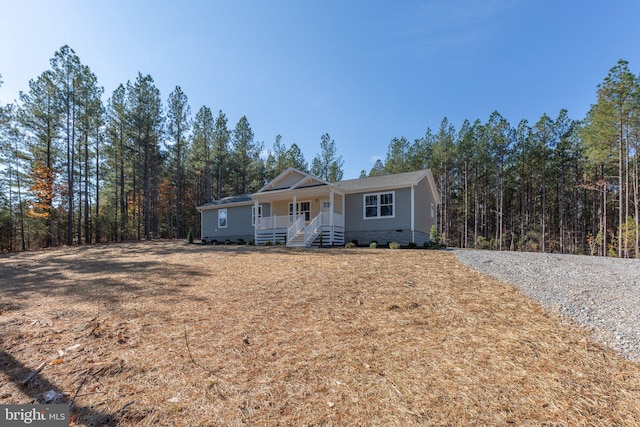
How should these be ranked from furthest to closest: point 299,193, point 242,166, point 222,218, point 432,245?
point 242,166 < point 222,218 < point 299,193 < point 432,245

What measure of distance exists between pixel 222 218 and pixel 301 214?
7747mm

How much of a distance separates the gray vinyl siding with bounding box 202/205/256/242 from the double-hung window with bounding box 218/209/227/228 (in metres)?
0.23

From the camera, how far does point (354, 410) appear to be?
241 centimetres

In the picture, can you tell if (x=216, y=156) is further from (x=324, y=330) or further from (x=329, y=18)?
(x=324, y=330)

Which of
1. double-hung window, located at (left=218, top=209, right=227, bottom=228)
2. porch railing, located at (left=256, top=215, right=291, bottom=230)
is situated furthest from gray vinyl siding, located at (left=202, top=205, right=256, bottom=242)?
porch railing, located at (left=256, top=215, right=291, bottom=230)

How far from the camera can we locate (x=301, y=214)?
1797cm

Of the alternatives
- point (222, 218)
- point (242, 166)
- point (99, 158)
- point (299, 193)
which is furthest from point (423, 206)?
point (99, 158)

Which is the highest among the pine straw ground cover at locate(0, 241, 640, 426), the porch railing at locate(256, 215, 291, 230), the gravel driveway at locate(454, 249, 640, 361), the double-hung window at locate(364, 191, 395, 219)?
the double-hung window at locate(364, 191, 395, 219)

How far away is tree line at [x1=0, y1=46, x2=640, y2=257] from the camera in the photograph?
2017 centimetres

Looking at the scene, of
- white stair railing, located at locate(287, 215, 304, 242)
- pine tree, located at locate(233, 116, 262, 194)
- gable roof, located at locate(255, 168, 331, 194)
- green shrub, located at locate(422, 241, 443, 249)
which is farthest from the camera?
pine tree, located at locate(233, 116, 262, 194)

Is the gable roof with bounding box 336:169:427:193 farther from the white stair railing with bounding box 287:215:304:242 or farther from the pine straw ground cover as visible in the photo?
the pine straw ground cover

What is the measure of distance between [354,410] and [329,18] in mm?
12526

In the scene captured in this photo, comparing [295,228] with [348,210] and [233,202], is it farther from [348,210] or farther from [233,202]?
[233,202]

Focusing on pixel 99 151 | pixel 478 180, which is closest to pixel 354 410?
pixel 99 151
